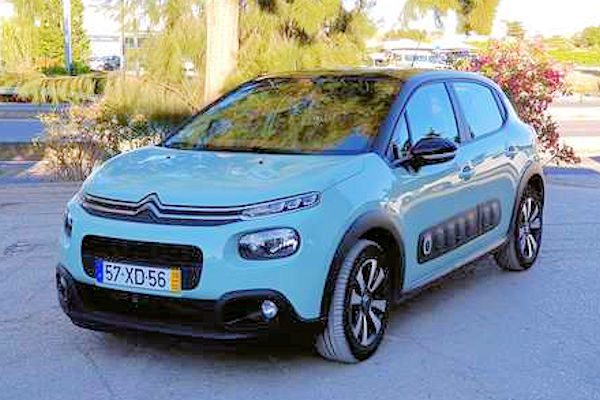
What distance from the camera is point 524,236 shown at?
21.9ft

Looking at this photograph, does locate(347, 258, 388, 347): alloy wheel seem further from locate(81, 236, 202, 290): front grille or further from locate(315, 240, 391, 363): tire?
locate(81, 236, 202, 290): front grille

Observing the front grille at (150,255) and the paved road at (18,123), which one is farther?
the paved road at (18,123)

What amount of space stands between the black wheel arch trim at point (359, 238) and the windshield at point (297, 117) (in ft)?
1.55

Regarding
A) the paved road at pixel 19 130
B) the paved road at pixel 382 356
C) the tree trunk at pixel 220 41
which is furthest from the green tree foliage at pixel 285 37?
the paved road at pixel 19 130

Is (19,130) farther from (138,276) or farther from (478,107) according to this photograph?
(138,276)

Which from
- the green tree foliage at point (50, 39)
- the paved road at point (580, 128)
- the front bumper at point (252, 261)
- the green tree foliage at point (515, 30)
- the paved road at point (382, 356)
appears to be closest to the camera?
the front bumper at point (252, 261)

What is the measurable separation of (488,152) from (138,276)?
9.44 ft

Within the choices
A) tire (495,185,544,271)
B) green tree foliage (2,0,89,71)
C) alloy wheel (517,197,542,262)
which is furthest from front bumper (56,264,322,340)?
green tree foliage (2,0,89,71)

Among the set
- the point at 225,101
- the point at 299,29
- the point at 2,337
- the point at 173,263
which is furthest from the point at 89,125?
the point at 173,263

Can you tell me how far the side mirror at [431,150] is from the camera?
491cm

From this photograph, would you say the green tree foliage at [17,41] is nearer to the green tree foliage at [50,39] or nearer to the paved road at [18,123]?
the green tree foliage at [50,39]

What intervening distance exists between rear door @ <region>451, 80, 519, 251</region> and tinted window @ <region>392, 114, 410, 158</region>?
71 centimetres

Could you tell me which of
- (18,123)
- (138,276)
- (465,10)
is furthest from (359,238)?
(18,123)

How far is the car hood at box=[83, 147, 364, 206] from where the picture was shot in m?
4.12
